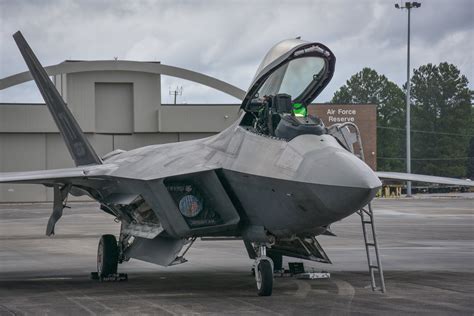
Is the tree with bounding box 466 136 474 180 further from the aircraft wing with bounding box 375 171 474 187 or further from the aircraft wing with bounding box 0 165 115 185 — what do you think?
the aircraft wing with bounding box 0 165 115 185

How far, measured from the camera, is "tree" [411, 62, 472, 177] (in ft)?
293

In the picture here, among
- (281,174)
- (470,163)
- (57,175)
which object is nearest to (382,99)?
(470,163)

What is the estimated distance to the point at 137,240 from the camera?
538 inches

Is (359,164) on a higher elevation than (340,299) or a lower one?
higher

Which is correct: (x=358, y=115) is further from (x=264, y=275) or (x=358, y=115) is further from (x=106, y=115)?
(x=264, y=275)

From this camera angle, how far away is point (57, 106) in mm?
15750

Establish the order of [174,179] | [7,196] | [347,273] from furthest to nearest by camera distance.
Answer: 1. [7,196]
2. [347,273]
3. [174,179]

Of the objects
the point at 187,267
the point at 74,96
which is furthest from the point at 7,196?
the point at 187,267

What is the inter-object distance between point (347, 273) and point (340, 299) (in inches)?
143

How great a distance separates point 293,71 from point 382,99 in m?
89.7

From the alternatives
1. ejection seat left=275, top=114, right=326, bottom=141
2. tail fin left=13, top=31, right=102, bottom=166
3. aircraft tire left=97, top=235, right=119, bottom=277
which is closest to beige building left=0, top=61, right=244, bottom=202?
tail fin left=13, top=31, right=102, bottom=166

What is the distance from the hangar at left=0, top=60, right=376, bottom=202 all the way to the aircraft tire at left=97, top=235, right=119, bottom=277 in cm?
3639

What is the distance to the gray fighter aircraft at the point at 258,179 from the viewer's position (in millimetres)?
10375

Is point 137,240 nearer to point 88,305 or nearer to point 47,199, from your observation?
point 88,305
